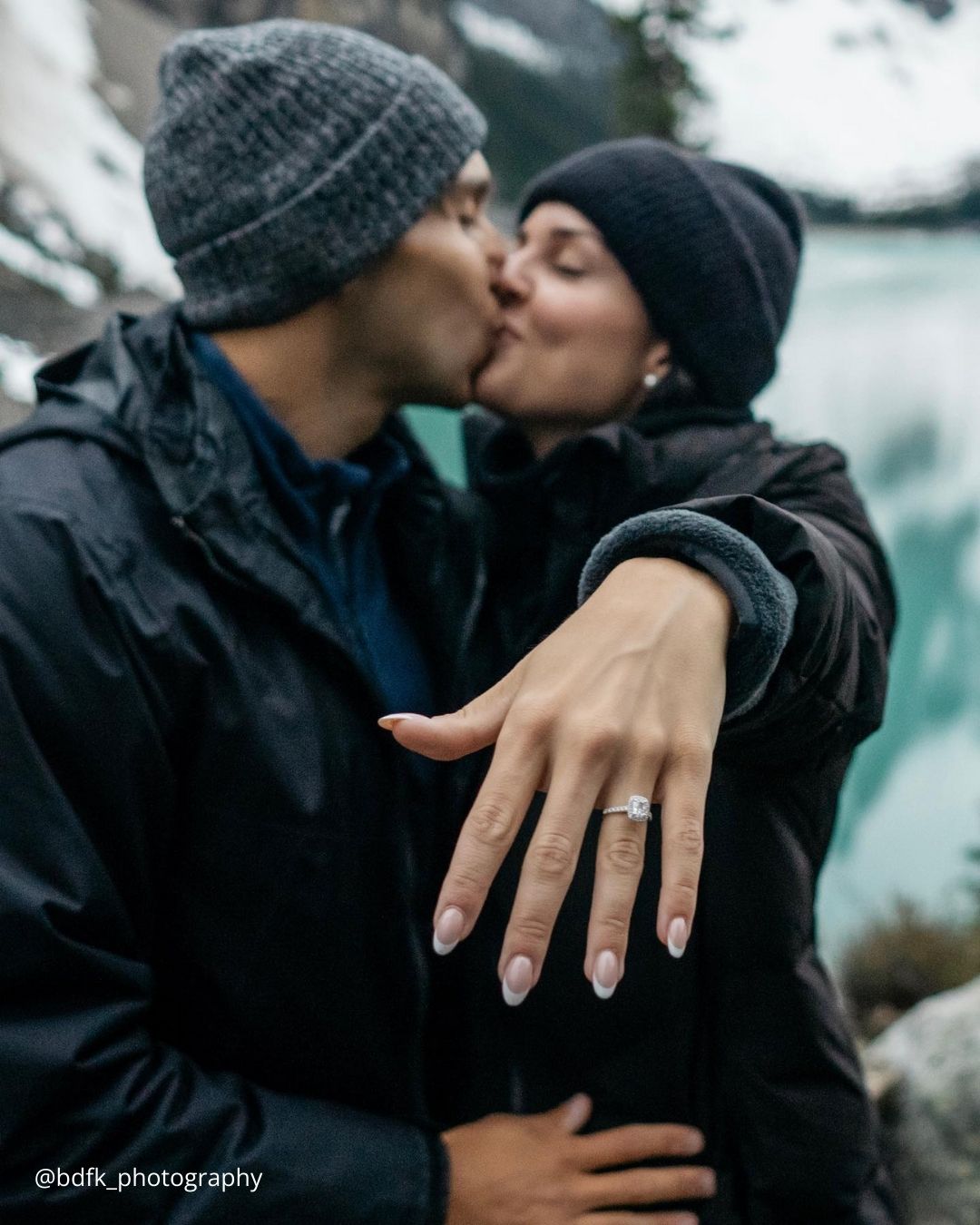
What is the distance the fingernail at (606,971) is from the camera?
54 cm

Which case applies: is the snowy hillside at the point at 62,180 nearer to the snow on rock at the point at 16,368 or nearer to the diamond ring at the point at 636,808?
the snow on rock at the point at 16,368

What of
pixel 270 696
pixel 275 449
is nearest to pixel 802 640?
pixel 270 696

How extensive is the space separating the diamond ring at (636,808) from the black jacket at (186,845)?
478 mm

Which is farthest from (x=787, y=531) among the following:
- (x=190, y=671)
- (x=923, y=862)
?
(x=923, y=862)

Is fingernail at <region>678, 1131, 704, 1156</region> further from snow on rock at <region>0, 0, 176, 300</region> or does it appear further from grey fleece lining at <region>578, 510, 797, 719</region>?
snow on rock at <region>0, 0, 176, 300</region>

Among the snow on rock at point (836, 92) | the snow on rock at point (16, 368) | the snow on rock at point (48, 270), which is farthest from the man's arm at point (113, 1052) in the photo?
the snow on rock at point (836, 92)

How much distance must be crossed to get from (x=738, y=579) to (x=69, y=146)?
9.87 ft

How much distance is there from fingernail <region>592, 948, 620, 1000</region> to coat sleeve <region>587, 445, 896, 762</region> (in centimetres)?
20

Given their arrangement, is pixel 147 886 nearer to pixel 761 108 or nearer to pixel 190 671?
pixel 190 671

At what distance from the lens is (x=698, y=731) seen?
0.58 m

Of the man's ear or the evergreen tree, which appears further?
the evergreen tree

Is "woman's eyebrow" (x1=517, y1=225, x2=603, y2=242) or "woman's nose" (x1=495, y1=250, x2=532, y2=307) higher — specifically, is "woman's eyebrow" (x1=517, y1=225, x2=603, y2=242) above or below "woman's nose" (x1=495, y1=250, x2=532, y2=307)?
above

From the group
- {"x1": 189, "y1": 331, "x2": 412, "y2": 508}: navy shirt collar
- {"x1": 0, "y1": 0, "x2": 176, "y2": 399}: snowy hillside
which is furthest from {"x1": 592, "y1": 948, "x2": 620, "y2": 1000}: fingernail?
{"x1": 0, "y1": 0, "x2": 176, "y2": 399}: snowy hillside

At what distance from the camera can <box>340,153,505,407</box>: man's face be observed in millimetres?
1157
